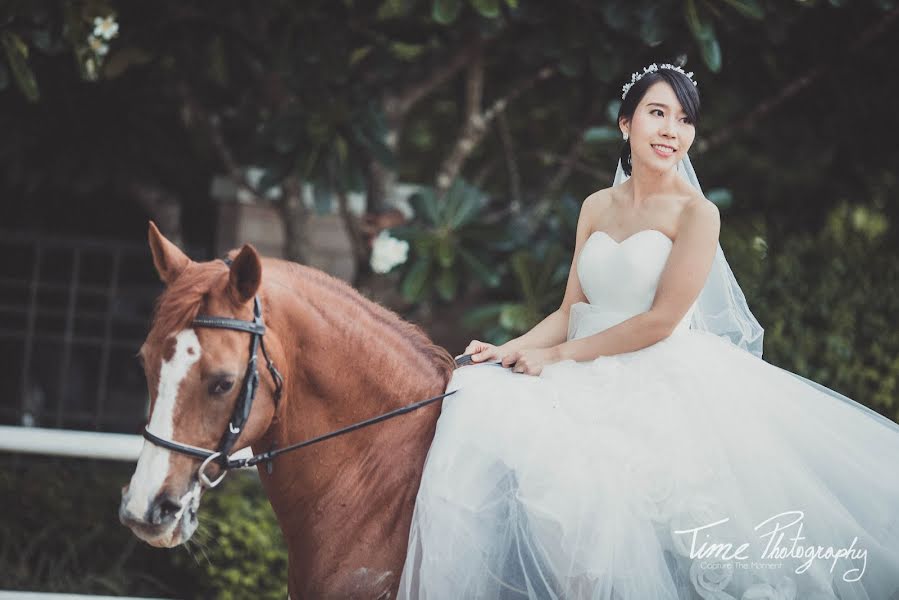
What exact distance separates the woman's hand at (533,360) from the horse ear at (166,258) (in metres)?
1.03

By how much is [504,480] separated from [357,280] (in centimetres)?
345

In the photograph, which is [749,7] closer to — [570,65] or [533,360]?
[570,65]

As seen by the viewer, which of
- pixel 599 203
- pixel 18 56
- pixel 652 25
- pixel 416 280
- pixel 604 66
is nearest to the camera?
pixel 599 203

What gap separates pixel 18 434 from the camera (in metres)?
3.82

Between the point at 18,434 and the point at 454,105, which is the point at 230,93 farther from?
the point at 18,434

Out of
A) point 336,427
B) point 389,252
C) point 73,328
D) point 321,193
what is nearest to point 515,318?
point 389,252

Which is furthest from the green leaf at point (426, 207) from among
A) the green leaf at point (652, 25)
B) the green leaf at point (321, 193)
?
the green leaf at point (652, 25)

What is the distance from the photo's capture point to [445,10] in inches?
164

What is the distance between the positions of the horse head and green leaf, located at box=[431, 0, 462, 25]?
2228mm

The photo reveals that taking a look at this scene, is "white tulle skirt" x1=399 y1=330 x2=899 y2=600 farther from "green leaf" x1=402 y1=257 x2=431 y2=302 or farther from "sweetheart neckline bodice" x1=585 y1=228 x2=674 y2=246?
"green leaf" x1=402 y1=257 x2=431 y2=302

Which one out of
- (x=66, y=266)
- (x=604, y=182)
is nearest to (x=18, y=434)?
(x=66, y=266)

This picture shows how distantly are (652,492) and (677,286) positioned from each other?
615 mm

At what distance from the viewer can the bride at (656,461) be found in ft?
7.63

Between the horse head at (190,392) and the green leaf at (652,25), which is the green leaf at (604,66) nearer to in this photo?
the green leaf at (652,25)
